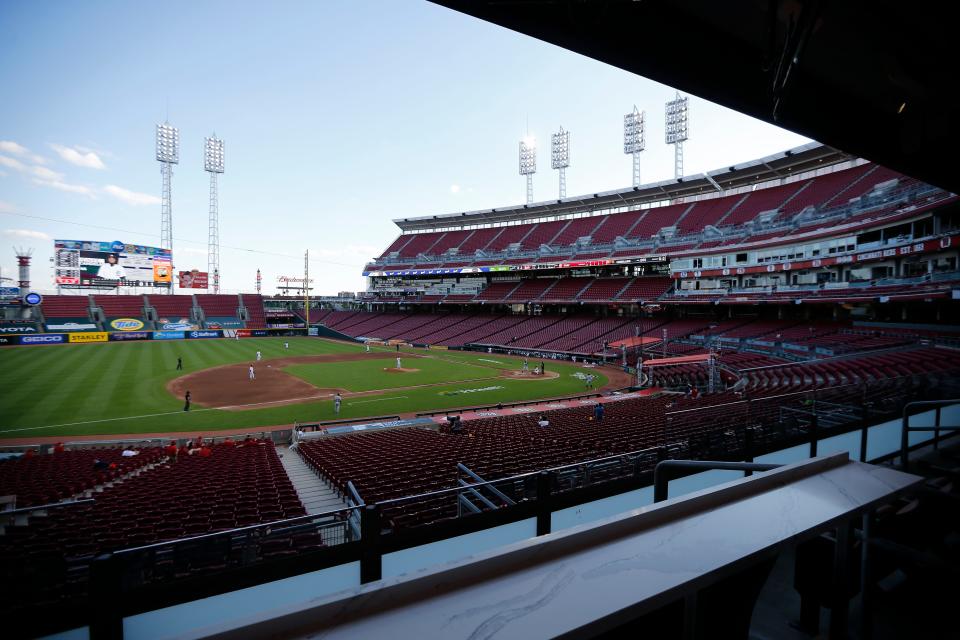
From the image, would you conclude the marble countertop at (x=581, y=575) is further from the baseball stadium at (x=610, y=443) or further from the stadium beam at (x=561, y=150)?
the stadium beam at (x=561, y=150)

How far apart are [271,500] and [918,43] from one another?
13.1 metres

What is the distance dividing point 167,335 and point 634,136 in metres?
76.2

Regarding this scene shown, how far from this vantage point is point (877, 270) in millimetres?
35531

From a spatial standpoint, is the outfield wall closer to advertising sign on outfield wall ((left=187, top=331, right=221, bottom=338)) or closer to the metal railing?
advertising sign on outfield wall ((left=187, top=331, right=221, bottom=338))

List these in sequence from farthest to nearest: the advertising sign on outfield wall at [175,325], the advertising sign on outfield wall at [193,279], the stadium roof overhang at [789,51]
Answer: the advertising sign on outfield wall at [193,279], the advertising sign on outfield wall at [175,325], the stadium roof overhang at [789,51]

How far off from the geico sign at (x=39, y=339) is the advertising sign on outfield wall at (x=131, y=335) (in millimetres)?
5762

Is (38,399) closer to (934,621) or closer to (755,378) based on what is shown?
(934,621)

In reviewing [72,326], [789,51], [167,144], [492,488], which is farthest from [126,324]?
[789,51]

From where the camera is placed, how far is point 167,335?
2635 inches

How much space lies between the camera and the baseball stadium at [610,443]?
175 centimetres

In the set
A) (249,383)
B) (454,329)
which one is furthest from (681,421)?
(454,329)

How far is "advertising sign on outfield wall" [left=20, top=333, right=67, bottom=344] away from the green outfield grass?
5.21m

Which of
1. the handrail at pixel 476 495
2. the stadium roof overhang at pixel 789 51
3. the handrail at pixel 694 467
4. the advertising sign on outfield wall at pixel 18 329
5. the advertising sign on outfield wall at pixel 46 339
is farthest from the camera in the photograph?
the advertising sign on outfield wall at pixel 18 329

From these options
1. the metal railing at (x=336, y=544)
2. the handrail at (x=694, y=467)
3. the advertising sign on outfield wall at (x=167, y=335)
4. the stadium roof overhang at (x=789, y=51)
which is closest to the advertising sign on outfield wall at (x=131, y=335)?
the advertising sign on outfield wall at (x=167, y=335)
